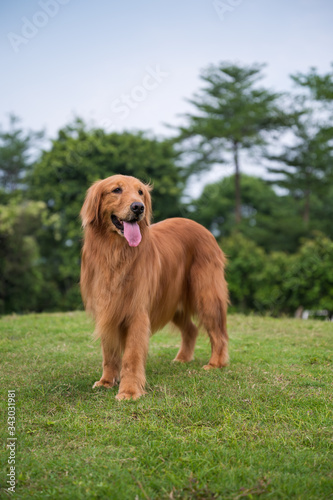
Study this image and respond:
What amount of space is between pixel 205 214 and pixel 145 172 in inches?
427

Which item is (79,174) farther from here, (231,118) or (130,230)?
(130,230)

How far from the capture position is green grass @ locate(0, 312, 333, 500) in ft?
8.77

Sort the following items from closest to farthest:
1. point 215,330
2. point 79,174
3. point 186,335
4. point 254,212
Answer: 1. point 215,330
2. point 186,335
3. point 79,174
4. point 254,212

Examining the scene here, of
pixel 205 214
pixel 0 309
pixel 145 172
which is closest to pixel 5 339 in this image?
pixel 0 309

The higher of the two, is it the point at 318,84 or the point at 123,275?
the point at 318,84

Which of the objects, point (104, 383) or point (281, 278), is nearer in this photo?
point (104, 383)

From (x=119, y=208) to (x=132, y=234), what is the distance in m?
0.28

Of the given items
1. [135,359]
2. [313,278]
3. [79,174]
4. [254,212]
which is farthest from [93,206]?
[254,212]

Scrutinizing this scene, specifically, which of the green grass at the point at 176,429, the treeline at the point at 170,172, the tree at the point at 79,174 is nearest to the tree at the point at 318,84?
the treeline at the point at 170,172

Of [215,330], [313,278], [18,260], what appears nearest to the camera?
[215,330]

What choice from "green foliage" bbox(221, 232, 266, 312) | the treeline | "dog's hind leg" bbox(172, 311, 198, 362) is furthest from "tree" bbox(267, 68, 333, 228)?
"dog's hind leg" bbox(172, 311, 198, 362)

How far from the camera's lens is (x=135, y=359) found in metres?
4.41

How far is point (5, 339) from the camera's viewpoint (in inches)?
258

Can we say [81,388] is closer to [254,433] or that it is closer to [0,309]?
[254,433]
